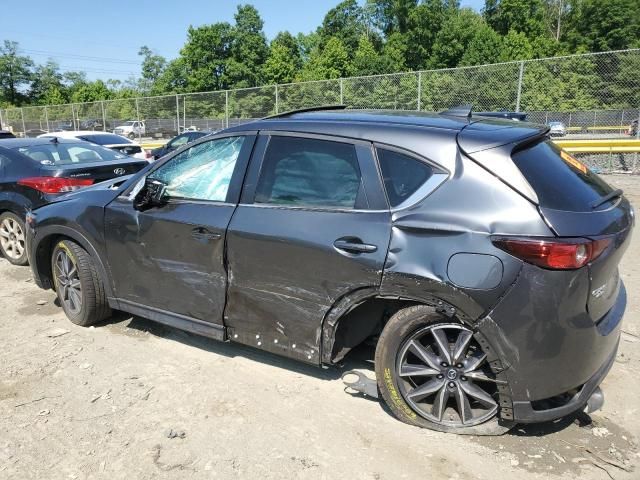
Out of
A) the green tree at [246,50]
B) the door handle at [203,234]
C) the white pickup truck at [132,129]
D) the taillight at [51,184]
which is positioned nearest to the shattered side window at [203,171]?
the door handle at [203,234]

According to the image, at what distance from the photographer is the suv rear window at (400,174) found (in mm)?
2887

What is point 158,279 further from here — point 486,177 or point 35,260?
point 486,177

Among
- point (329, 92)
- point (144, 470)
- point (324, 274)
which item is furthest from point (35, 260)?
point (329, 92)

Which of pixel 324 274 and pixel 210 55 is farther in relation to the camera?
pixel 210 55

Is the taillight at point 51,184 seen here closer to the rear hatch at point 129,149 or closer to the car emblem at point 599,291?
the car emblem at point 599,291

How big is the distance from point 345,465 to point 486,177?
167 centimetres

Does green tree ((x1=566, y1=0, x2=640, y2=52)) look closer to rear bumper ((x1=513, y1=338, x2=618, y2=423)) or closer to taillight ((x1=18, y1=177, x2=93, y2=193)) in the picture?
taillight ((x1=18, y1=177, x2=93, y2=193))

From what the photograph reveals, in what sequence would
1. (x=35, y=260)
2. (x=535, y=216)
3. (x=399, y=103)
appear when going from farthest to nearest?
1. (x=399, y=103)
2. (x=35, y=260)
3. (x=535, y=216)

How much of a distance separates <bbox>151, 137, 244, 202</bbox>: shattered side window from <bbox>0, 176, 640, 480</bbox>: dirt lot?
1259 millimetres

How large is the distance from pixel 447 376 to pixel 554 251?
0.91m

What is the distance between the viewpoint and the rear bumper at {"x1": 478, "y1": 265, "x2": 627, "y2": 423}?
2.53m

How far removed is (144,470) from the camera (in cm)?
272

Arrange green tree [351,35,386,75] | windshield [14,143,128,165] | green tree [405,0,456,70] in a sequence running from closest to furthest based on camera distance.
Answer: windshield [14,143,128,165]
green tree [351,35,386,75]
green tree [405,0,456,70]

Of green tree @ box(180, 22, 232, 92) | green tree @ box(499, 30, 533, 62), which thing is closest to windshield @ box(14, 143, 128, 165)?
green tree @ box(499, 30, 533, 62)
